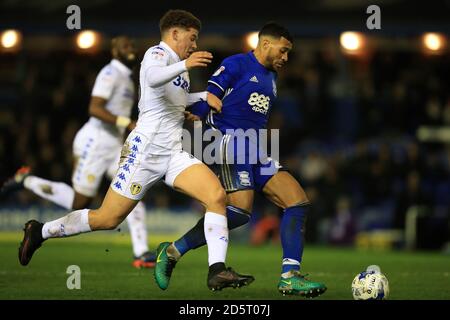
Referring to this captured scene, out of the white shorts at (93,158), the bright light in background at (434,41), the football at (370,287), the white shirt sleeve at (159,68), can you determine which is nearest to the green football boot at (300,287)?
the football at (370,287)

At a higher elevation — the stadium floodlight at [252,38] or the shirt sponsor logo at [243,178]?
the stadium floodlight at [252,38]

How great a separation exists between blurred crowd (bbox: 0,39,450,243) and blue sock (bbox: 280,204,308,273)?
10.3 m

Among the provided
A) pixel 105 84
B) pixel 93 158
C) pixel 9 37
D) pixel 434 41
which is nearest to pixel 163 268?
pixel 93 158

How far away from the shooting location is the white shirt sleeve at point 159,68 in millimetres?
8133

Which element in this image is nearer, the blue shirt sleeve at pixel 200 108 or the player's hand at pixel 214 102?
the player's hand at pixel 214 102

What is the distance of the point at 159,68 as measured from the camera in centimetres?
830

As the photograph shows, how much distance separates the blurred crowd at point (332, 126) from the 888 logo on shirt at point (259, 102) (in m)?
10.2

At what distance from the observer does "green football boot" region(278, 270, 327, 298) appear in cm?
840

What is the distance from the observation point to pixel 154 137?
341 inches

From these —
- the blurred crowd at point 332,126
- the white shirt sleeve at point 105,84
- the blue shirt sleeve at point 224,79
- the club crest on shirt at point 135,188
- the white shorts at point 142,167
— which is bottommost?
the club crest on shirt at point 135,188

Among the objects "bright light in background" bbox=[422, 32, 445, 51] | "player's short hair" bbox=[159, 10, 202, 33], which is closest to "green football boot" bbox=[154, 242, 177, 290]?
"player's short hair" bbox=[159, 10, 202, 33]

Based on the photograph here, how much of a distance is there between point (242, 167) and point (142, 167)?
959 millimetres

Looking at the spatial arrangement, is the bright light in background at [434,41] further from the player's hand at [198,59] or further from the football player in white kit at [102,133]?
the player's hand at [198,59]
